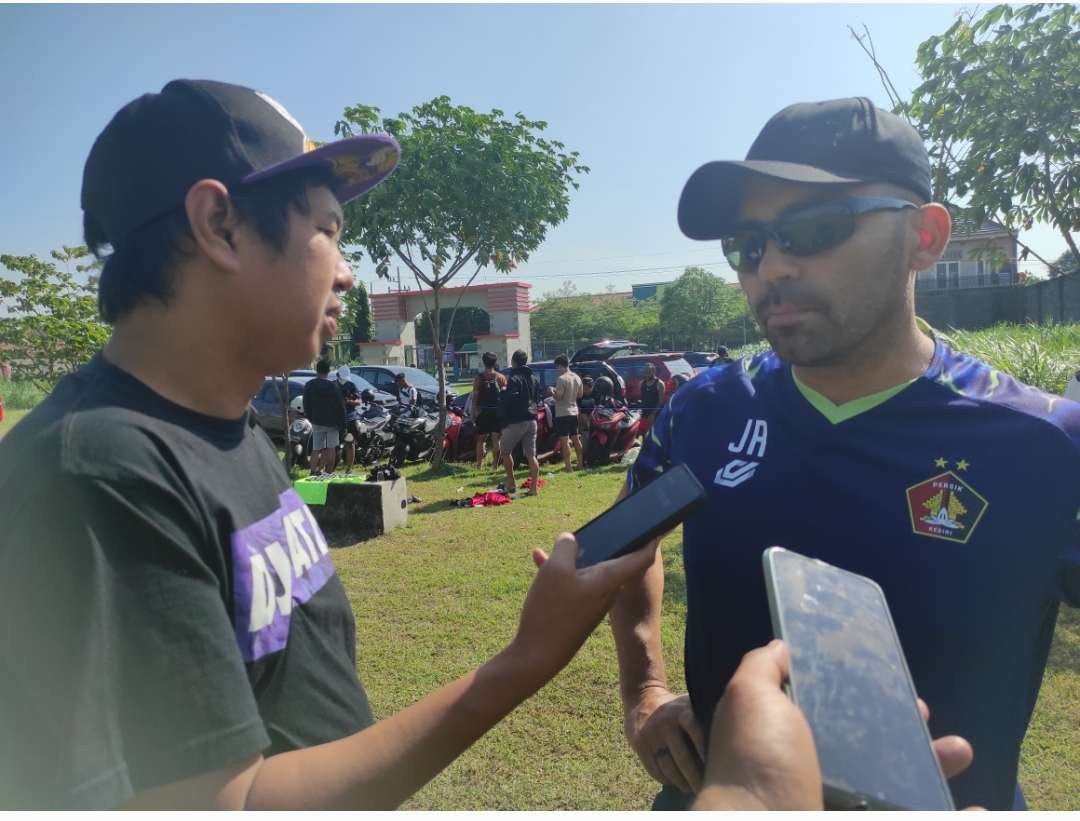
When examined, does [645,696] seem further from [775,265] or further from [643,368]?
[643,368]

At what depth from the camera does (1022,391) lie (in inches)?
60.9

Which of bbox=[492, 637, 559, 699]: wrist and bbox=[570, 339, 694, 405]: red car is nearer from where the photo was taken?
bbox=[492, 637, 559, 699]: wrist

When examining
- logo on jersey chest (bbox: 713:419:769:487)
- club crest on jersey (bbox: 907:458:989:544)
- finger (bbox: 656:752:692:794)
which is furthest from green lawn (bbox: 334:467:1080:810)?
club crest on jersey (bbox: 907:458:989:544)

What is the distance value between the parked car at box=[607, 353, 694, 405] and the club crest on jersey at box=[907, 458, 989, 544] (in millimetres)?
13369

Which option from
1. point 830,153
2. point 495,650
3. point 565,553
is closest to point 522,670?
point 565,553

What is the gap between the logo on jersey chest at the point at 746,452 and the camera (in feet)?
5.42

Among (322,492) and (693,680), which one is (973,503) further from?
(322,492)

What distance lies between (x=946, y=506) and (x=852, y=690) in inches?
28.3

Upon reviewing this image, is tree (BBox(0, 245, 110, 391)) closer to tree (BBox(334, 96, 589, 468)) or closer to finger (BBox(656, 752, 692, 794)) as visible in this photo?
tree (BBox(334, 96, 589, 468))

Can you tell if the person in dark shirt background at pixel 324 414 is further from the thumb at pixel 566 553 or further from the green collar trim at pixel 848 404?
the thumb at pixel 566 553

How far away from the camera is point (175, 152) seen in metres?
1.16

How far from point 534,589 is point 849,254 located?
3.41 ft

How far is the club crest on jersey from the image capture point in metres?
1.45

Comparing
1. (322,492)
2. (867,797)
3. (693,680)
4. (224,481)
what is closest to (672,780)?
(693,680)
